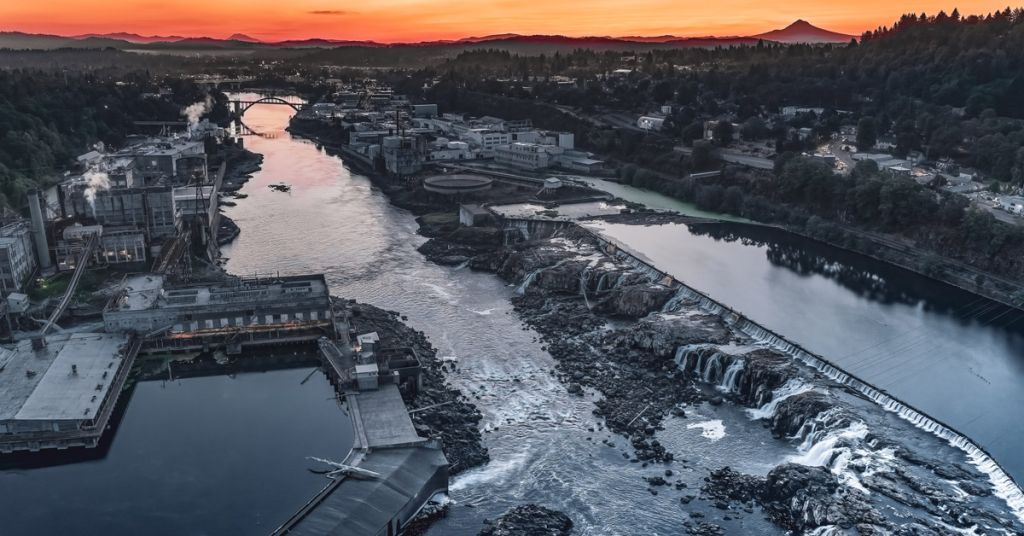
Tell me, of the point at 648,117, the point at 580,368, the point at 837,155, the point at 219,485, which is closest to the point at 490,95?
the point at 648,117

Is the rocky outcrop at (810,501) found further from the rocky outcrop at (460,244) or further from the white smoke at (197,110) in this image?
A: the white smoke at (197,110)

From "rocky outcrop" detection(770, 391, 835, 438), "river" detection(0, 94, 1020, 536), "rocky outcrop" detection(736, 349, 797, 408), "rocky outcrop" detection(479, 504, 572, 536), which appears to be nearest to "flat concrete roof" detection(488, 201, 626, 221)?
"river" detection(0, 94, 1020, 536)

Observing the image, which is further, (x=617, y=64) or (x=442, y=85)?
(x=617, y=64)

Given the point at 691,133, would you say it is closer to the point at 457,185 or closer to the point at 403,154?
the point at 457,185

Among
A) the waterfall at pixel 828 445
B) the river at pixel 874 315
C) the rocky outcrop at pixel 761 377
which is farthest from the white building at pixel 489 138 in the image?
the waterfall at pixel 828 445

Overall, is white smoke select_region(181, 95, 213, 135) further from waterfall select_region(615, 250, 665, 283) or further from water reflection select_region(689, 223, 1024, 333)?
water reflection select_region(689, 223, 1024, 333)

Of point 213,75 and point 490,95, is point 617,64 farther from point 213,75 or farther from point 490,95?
point 213,75
